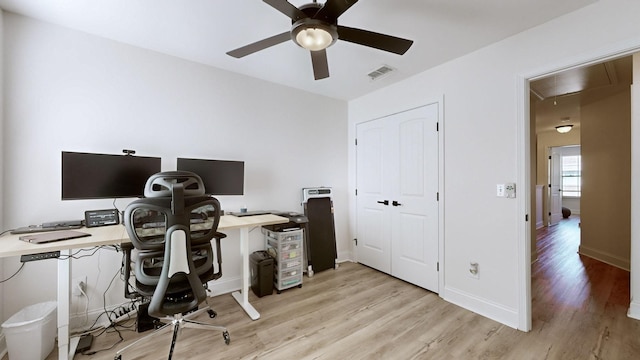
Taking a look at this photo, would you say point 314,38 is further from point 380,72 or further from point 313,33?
point 380,72

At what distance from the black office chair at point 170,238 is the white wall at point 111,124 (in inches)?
41.0

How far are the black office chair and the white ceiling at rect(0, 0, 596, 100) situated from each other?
1321mm

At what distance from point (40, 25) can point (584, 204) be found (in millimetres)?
7284

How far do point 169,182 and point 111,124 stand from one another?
1328 millimetres

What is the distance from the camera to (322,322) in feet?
7.20

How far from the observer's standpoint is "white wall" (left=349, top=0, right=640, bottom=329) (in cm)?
179

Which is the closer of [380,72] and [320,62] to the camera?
[320,62]

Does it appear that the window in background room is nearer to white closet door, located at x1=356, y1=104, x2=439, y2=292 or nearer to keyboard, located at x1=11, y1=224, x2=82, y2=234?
white closet door, located at x1=356, y1=104, x2=439, y2=292

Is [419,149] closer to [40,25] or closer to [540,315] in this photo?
[540,315]

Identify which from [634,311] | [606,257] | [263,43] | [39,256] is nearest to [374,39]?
[263,43]

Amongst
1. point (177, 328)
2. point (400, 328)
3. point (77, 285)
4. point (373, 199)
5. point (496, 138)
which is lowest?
point (400, 328)

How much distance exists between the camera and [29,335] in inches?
64.6

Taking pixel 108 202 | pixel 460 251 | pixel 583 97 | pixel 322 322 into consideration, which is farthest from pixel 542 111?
pixel 108 202

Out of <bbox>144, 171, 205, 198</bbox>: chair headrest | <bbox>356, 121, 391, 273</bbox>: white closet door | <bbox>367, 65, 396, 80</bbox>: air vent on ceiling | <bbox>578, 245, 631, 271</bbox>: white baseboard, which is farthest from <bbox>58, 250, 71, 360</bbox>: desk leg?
<bbox>578, 245, 631, 271</bbox>: white baseboard
